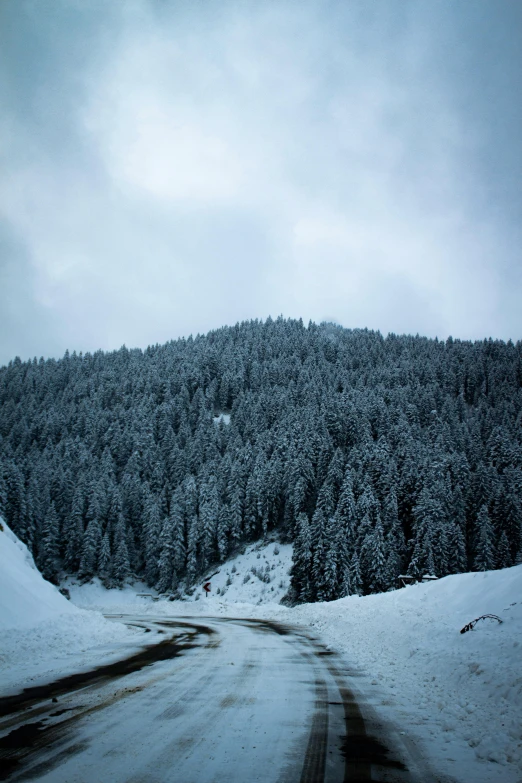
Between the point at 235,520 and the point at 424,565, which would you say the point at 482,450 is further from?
the point at 235,520

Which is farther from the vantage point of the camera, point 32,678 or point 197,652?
point 197,652

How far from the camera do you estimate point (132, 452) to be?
97.8 metres

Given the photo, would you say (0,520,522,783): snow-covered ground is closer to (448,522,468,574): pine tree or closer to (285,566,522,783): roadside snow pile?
(285,566,522,783): roadside snow pile

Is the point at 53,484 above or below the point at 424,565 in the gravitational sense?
above

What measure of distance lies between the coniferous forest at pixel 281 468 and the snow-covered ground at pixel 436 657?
3518 cm

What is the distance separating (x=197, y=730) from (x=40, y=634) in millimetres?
9619

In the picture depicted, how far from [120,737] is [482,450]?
279ft

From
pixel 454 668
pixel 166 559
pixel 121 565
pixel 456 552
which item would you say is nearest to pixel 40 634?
pixel 454 668

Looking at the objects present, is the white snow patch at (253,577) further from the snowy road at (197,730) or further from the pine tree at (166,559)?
the snowy road at (197,730)

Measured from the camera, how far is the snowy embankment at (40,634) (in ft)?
32.5

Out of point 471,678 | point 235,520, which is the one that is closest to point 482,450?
point 235,520

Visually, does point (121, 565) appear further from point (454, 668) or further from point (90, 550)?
point (454, 668)

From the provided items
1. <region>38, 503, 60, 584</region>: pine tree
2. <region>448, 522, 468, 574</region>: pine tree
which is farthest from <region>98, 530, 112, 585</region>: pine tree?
<region>448, 522, 468, 574</region>: pine tree

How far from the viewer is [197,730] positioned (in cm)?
577
